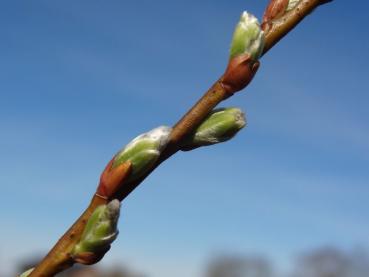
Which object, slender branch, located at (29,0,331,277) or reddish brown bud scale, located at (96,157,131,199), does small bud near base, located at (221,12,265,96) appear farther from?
reddish brown bud scale, located at (96,157,131,199)

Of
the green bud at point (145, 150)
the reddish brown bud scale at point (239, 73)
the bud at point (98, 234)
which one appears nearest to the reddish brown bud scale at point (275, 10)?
the reddish brown bud scale at point (239, 73)

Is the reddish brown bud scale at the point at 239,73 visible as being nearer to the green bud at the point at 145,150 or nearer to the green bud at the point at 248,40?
the green bud at the point at 248,40

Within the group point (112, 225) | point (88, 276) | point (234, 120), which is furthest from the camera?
point (88, 276)

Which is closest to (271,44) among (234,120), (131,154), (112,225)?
(234,120)

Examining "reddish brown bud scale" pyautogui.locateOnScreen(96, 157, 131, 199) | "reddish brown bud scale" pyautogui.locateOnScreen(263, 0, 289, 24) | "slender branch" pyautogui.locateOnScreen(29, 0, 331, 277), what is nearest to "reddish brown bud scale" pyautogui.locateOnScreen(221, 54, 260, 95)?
"slender branch" pyautogui.locateOnScreen(29, 0, 331, 277)

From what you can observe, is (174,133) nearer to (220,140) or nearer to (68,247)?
(220,140)
